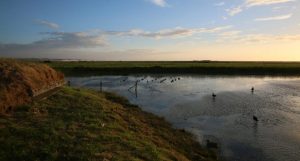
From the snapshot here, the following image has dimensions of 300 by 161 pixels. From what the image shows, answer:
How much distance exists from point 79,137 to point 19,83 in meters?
7.04

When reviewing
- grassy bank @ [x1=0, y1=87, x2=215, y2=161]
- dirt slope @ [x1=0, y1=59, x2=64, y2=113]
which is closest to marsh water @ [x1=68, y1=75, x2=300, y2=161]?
grassy bank @ [x1=0, y1=87, x2=215, y2=161]

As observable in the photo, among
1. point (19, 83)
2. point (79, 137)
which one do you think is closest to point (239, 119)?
point (79, 137)

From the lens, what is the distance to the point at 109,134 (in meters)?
15.4

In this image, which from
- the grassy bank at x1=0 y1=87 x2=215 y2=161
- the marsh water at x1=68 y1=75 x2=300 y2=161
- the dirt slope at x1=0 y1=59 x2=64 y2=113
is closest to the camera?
the grassy bank at x1=0 y1=87 x2=215 y2=161

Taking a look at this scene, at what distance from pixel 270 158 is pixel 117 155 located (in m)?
10.1

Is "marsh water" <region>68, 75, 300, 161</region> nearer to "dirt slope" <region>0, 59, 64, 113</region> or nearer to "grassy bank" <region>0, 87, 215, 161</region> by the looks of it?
"grassy bank" <region>0, 87, 215, 161</region>

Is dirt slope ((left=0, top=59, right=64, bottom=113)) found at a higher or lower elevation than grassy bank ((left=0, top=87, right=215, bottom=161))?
higher

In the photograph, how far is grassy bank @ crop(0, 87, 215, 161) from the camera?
1227 centimetres

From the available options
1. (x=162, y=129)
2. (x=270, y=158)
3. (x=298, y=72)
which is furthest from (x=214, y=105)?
(x=298, y=72)

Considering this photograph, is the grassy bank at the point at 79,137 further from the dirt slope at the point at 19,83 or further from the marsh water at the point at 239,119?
the marsh water at the point at 239,119

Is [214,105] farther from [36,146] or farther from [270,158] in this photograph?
[36,146]

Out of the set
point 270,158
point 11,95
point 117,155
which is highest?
point 11,95

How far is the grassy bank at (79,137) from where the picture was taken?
12.3 metres

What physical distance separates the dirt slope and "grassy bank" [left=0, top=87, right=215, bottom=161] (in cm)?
63
